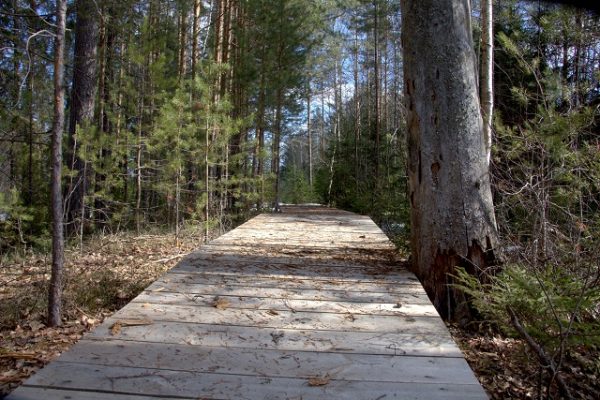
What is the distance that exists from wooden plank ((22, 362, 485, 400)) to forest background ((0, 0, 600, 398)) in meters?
0.97

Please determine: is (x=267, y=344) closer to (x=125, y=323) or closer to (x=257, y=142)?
(x=125, y=323)

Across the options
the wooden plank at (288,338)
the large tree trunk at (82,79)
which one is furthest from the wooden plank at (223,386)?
the large tree trunk at (82,79)

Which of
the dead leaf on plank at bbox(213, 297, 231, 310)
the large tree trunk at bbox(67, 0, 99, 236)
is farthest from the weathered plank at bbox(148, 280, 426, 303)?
the large tree trunk at bbox(67, 0, 99, 236)

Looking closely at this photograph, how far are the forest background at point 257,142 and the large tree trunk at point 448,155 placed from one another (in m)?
0.33

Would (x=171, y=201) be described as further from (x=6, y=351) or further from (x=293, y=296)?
(x=293, y=296)

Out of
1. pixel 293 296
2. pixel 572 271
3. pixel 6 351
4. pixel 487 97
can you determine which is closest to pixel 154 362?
pixel 293 296

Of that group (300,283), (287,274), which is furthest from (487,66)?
(300,283)

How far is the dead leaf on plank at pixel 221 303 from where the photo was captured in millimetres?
2682

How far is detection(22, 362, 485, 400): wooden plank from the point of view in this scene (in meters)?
1.67

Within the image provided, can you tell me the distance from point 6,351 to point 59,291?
2.34ft

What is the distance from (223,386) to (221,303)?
3.46 feet

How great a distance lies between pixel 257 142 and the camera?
12250mm

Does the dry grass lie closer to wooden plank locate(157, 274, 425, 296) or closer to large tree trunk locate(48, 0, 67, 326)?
large tree trunk locate(48, 0, 67, 326)

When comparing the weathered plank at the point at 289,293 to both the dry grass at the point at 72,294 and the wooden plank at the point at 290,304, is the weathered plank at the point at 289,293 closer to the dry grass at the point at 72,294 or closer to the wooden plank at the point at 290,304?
the wooden plank at the point at 290,304
